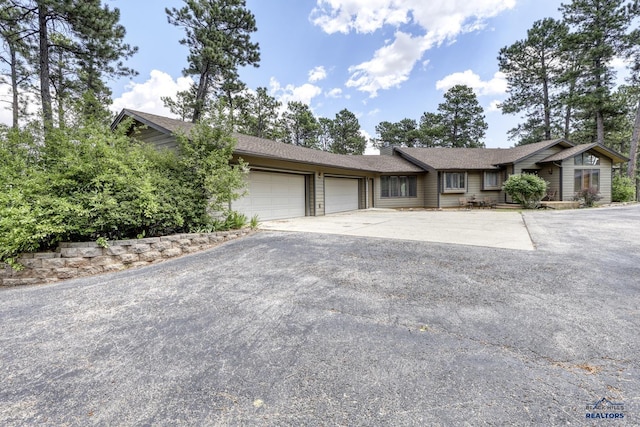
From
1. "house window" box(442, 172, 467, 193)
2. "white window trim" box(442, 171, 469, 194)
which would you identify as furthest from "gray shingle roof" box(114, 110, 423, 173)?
"house window" box(442, 172, 467, 193)

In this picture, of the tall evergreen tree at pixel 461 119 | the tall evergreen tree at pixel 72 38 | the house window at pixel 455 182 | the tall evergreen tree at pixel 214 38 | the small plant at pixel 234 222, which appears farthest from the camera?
the tall evergreen tree at pixel 461 119

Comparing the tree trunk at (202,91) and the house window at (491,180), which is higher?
the tree trunk at (202,91)

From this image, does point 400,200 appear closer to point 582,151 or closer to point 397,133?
point 582,151

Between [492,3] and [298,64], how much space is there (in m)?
11.2

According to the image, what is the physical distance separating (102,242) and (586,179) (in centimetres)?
2304

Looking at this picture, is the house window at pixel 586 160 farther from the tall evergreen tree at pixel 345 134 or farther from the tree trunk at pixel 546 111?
the tall evergreen tree at pixel 345 134

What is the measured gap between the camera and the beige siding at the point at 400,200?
17438 mm

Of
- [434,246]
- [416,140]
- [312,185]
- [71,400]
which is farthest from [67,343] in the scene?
[416,140]

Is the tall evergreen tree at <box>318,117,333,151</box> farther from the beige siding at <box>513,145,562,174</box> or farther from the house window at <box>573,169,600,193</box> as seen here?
the house window at <box>573,169,600,193</box>

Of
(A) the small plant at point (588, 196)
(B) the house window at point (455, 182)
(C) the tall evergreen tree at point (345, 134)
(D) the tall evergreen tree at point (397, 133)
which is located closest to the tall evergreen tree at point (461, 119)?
(D) the tall evergreen tree at point (397, 133)

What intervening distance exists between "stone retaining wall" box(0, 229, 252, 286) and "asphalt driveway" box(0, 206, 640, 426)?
0.49m

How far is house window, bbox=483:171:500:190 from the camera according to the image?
17.3 metres

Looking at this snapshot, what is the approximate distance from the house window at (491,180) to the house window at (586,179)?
388 cm

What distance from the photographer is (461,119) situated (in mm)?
31578
